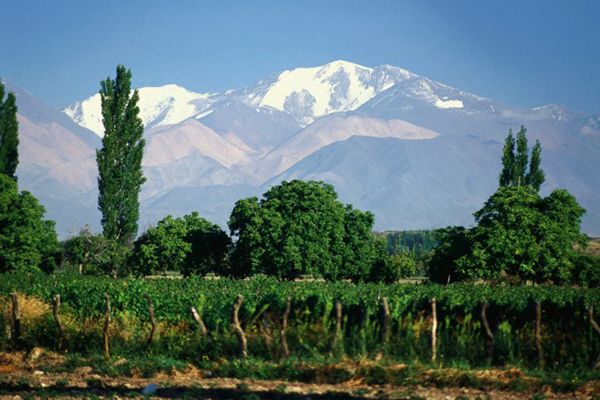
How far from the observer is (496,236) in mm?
61344

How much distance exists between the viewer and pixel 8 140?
74438 millimetres

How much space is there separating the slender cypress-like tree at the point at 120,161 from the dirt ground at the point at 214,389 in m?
55.4

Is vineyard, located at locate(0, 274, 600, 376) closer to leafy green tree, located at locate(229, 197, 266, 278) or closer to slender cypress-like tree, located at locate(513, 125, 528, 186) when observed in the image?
leafy green tree, located at locate(229, 197, 266, 278)

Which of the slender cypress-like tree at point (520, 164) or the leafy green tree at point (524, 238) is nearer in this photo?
the leafy green tree at point (524, 238)

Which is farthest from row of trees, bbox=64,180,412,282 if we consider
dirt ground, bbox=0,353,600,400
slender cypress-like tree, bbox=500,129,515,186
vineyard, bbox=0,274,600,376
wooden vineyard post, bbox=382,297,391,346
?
dirt ground, bbox=0,353,600,400

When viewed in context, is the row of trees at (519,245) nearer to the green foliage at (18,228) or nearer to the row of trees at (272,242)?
the row of trees at (272,242)

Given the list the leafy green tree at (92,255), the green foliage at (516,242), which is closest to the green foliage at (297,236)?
the green foliage at (516,242)

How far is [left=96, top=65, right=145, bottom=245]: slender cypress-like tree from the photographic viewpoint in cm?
7406

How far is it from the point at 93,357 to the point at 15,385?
12.1 ft

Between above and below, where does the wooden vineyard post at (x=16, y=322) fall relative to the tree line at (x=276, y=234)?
below

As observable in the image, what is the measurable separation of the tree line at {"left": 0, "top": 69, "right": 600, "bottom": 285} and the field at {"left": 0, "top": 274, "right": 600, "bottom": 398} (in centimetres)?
3718

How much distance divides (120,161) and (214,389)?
198 ft

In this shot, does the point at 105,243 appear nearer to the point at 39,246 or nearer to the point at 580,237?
the point at 39,246

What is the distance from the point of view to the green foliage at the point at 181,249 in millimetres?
70875
